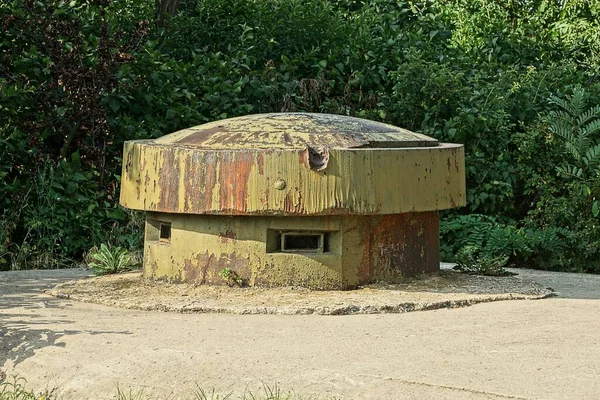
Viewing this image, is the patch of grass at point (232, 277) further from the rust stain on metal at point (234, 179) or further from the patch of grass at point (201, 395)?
the patch of grass at point (201, 395)

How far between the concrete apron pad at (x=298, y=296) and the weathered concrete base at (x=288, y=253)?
86 millimetres

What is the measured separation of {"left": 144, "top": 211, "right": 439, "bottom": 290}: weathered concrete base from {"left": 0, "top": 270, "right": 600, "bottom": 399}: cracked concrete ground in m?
0.70

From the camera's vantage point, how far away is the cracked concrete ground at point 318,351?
4.94 meters

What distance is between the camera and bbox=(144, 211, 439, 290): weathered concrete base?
24.0ft

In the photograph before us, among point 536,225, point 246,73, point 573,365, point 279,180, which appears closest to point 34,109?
point 246,73

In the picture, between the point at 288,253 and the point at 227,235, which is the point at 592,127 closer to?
the point at 288,253

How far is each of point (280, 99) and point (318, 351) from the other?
637 cm

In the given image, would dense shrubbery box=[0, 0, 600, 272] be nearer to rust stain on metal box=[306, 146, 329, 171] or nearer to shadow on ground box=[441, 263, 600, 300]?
shadow on ground box=[441, 263, 600, 300]

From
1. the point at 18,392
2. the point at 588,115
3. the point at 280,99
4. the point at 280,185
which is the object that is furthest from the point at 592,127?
the point at 18,392

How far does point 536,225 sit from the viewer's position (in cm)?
1066

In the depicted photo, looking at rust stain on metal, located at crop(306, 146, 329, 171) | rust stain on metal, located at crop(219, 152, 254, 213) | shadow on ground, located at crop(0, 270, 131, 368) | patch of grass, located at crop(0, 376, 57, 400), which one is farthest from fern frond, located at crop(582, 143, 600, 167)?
patch of grass, located at crop(0, 376, 57, 400)

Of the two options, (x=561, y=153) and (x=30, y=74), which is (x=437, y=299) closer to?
(x=561, y=153)

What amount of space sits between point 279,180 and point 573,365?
2523 mm

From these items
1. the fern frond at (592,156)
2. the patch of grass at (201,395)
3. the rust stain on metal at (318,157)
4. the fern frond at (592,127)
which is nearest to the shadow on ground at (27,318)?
the patch of grass at (201,395)
